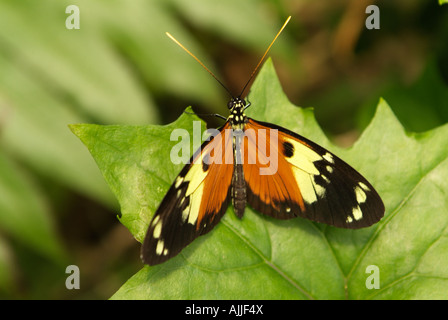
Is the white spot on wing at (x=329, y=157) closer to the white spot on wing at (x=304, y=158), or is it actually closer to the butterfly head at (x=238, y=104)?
the white spot on wing at (x=304, y=158)

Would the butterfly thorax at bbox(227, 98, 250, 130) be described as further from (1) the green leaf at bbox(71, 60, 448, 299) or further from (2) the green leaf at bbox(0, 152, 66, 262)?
(2) the green leaf at bbox(0, 152, 66, 262)

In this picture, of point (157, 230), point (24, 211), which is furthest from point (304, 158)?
point (24, 211)

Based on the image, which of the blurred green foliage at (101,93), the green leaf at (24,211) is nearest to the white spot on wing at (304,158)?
the blurred green foliage at (101,93)

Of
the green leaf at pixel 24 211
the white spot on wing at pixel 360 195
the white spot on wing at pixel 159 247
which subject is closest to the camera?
the white spot on wing at pixel 159 247

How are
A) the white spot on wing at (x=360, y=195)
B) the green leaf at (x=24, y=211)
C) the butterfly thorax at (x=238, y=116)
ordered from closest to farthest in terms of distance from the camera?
the white spot on wing at (x=360, y=195) → the butterfly thorax at (x=238, y=116) → the green leaf at (x=24, y=211)

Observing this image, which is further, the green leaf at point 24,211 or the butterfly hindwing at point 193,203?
the green leaf at point 24,211

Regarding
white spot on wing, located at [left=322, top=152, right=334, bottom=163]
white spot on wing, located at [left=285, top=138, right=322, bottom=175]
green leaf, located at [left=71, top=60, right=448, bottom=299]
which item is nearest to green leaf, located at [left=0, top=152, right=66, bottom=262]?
green leaf, located at [left=71, top=60, right=448, bottom=299]
